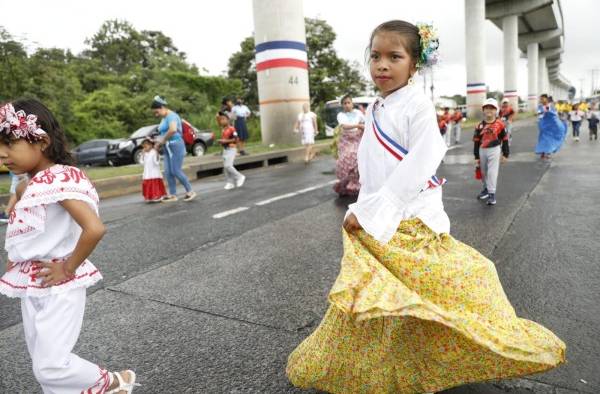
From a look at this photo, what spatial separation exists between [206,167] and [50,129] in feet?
37.3

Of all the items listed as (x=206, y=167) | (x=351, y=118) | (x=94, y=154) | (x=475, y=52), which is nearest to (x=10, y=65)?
(x=206, y=167)

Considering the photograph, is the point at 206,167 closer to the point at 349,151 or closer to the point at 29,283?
the point at 349,151

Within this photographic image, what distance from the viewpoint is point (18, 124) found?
6.14 ft

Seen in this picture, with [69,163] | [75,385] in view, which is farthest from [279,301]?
[69,163]

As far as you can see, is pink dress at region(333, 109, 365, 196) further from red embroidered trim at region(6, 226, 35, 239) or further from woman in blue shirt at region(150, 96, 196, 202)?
red embroidered trim at region(6, 226, 35, 239)

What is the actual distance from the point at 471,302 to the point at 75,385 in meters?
1.73

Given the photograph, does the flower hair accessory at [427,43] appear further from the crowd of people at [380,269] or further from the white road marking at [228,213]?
the white road marking at [228,213]

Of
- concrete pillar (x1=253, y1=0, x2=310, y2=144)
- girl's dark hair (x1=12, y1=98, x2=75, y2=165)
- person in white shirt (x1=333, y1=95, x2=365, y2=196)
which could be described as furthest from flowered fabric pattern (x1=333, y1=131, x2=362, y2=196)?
concrete pillar (x1=253, y1=0, x2=310, y2=144)

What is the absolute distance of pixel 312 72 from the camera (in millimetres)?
37688

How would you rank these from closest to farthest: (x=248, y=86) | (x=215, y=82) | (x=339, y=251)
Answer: (x=339, y=251) → (x=215, y=82) → (x=248, y=86)

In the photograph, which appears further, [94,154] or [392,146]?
[94,154]

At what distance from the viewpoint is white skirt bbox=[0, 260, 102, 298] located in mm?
1935

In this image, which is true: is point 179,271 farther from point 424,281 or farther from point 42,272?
point 424,281

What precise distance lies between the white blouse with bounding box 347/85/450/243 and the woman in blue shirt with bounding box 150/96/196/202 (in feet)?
22.6
